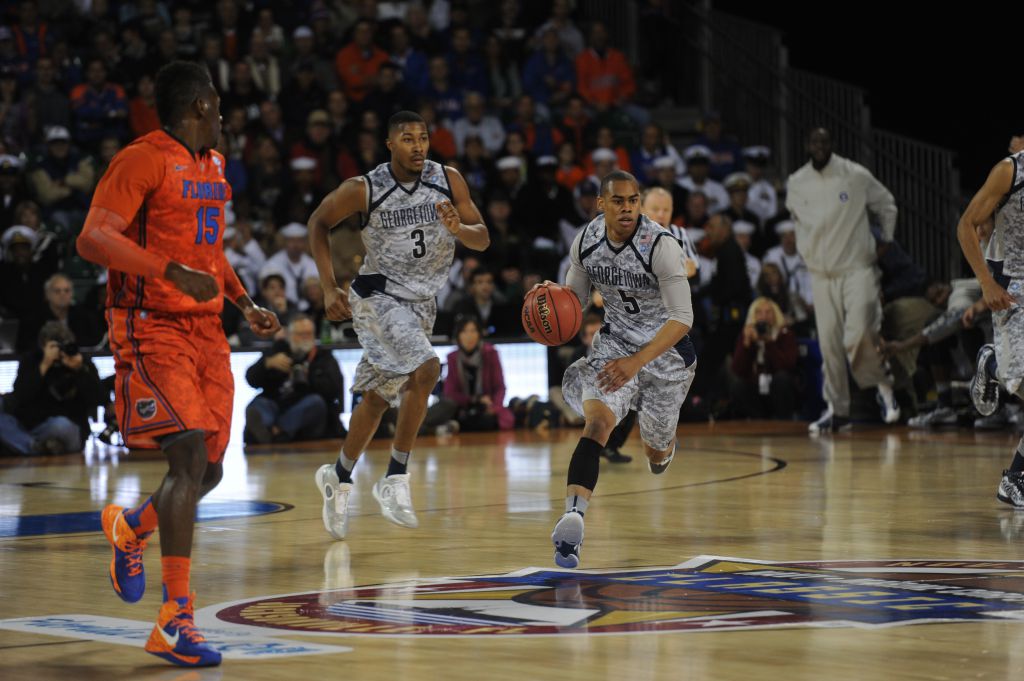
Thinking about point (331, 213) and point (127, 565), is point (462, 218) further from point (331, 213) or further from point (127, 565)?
point (127, 565)

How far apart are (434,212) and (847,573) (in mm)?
3061

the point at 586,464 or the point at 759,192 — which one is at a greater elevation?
the point at 759,192

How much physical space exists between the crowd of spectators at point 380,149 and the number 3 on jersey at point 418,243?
5746 mm

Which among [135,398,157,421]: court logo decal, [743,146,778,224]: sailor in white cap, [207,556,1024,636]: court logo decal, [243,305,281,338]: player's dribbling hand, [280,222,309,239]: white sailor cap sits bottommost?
[207,556,1024,636]: court logo decal

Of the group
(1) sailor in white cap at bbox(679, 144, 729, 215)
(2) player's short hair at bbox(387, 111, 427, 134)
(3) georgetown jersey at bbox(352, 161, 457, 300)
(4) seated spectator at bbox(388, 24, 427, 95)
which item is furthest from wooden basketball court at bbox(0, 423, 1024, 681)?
(4) seated spectator at bbox(388, 24, 427, 95)

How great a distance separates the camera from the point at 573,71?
19484 millimetres

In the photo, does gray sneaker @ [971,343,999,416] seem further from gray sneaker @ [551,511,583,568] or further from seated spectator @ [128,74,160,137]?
seated spectator @ [128,74,160,137]

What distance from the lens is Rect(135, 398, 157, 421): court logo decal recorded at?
4.92 m

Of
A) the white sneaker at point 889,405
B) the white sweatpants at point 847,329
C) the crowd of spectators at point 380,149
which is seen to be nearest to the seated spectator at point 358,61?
the crowd of spectators at point 380,149

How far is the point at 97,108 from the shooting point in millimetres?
16812

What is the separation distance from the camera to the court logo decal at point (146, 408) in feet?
16.1

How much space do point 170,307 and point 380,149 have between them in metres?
12.3

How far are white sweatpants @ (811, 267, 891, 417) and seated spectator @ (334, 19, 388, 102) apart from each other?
6824mm

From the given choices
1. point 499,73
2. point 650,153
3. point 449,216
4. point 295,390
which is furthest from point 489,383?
point 449,216
